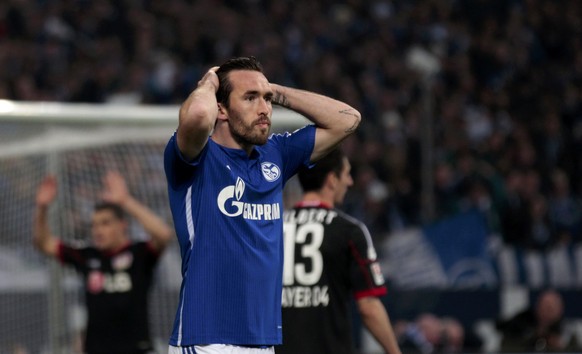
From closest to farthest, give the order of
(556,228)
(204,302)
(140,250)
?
(204,302), (140,250), (556,228)

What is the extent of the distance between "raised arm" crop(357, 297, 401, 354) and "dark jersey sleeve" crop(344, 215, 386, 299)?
0.15 ft

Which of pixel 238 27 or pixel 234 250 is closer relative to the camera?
pixel 234 250

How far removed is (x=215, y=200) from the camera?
443cm

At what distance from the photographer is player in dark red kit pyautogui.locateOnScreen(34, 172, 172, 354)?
745cm

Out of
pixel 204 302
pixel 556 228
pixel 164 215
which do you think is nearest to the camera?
pixel 204 302

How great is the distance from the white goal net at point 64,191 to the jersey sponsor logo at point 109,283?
2.96 ft

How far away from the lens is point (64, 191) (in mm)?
8719

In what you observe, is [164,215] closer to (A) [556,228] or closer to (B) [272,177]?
A: (B) [272,177]

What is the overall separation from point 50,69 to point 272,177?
10.5 m

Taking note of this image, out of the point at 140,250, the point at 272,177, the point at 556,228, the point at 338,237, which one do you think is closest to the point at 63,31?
the point at 556,228

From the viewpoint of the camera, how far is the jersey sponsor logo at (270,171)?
4621 millimetres

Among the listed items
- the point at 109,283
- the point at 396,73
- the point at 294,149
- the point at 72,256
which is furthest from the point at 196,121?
the point at 396,73

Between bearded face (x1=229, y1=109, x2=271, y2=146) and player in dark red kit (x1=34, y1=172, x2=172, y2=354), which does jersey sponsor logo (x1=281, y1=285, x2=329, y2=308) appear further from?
player in dark red kit (x1=34, y1=172, x2=172, y2=354)

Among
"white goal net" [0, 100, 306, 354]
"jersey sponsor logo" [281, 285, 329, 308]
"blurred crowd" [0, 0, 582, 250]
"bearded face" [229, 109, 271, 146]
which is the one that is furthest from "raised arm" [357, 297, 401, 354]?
"blurred crowd" [0, 0, 582, 250]
